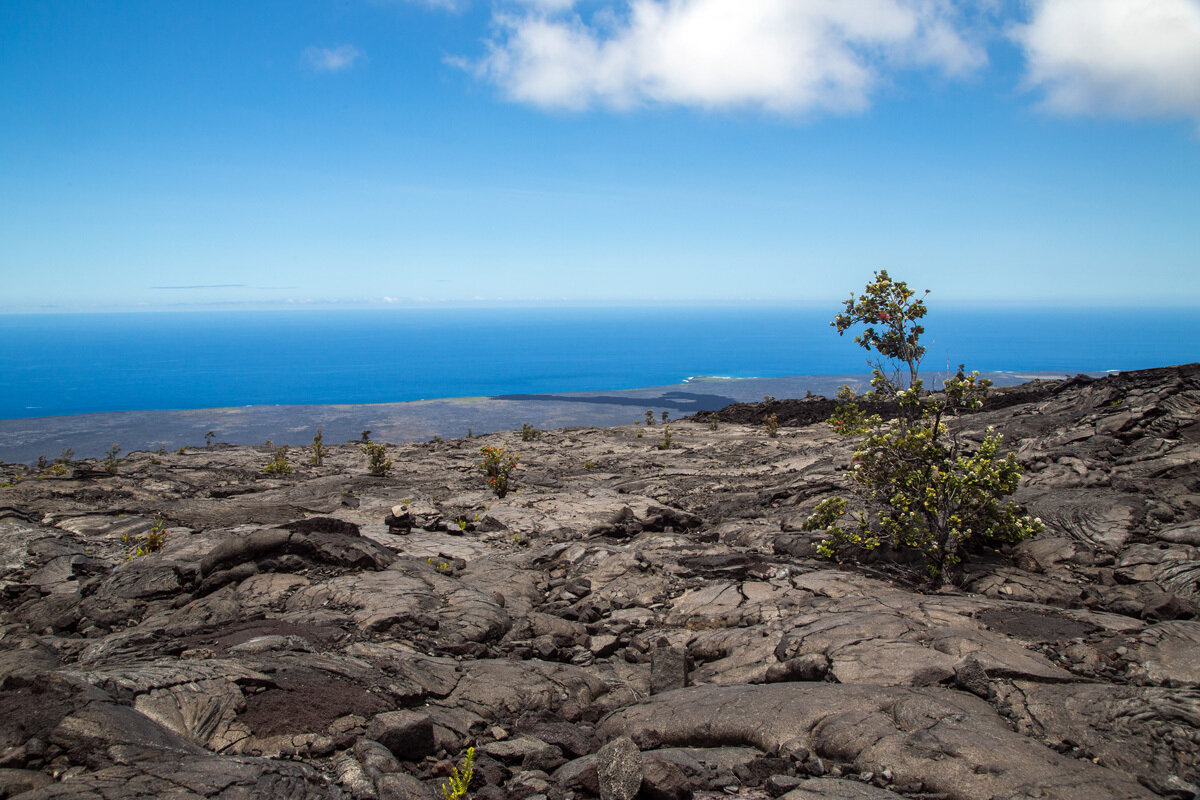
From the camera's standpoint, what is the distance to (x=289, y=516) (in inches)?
565

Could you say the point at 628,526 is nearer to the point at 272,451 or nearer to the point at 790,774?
the point at 790,774

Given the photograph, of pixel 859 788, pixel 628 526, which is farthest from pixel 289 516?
pixel 859 788

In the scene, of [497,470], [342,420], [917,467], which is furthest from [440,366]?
[917,467]

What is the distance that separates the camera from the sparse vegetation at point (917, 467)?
9.37 meters

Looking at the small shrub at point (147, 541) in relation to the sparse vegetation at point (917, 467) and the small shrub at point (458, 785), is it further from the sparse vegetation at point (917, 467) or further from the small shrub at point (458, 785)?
the sparse vegetation at point (917, 467)

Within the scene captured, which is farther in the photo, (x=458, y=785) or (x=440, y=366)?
(x=440, y=366)

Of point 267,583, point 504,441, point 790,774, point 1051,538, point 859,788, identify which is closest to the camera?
point 859,788

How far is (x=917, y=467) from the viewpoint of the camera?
1007 cm

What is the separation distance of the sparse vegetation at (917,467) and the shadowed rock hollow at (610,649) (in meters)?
0.69

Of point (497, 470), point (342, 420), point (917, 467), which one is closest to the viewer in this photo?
point (917, 467)

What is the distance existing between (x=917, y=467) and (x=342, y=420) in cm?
3895

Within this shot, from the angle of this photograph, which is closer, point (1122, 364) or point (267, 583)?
point (267, 583)

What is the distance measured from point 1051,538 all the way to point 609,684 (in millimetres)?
8206

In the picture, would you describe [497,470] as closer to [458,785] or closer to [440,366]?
[458,785]
